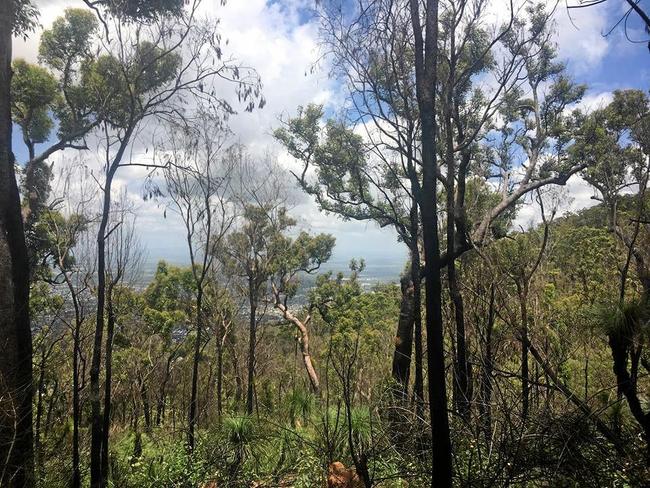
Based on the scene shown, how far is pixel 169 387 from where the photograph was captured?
573 inches

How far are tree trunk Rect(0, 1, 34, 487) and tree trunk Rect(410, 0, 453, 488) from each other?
396 centimetres

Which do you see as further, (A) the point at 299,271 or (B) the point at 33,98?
(A) the point at 299,271

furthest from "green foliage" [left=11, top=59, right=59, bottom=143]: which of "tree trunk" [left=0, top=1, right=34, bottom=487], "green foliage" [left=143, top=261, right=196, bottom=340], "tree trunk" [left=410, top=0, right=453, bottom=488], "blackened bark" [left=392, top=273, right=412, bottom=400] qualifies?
"green foliage" [left=143, top=261, right=196, bottom=340]

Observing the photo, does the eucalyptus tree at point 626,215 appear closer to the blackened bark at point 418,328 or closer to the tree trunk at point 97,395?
the blackened bark at point 418,328

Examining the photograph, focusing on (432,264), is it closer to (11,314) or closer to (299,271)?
(11,314)

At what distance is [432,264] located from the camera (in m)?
3.19

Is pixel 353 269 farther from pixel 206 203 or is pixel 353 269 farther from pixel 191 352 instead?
pixel 206 203

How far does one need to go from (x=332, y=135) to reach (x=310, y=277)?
9.72 m

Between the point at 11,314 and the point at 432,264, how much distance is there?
4.45 m

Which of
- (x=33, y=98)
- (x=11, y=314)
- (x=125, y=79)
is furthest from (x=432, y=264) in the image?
(x=33, y=98)

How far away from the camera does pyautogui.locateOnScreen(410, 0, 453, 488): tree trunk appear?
3.04 m

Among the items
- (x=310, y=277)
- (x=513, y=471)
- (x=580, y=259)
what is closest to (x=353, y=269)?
(x=310, y=277)

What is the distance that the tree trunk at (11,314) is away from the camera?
3914 millimetres

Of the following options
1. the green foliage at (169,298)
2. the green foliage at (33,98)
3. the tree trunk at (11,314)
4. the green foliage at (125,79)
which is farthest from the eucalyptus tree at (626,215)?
the green foliage at (169,298)
